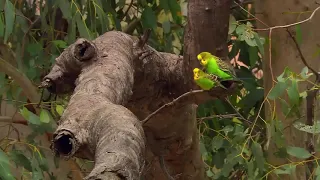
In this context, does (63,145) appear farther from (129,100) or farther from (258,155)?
(258,155)

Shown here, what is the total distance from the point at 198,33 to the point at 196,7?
0.13 feet

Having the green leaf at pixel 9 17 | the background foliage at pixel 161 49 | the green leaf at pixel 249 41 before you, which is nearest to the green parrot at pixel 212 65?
the background foliage at pixel 161 49

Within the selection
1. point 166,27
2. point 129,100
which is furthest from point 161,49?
point 129,100

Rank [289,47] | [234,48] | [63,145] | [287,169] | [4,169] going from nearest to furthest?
1. [63,145]
2. [4,169]
3. [287,169]
4. [289,47]
5. [234,48]

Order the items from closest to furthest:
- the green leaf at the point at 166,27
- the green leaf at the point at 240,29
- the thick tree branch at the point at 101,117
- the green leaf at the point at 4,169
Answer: the thick tree branch at the point at 101,117
the green leaf at the point at 4,169
the green leaf at the point at 240,29
the green leaf at the point at 166,27

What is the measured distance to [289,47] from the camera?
124 cm

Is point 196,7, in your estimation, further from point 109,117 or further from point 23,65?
point 23,65

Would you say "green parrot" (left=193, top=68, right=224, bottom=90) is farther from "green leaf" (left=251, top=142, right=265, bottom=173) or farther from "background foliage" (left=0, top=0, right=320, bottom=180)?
"green leaf" (left=251, top=142, right=265, bottom=173)

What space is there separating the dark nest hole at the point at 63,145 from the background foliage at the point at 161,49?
0.53 metres

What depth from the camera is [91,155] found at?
52cm

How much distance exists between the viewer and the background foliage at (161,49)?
1.10 metres

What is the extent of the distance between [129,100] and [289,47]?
0.44 meters

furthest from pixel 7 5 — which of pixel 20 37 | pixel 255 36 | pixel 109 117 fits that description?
pixel 109 117

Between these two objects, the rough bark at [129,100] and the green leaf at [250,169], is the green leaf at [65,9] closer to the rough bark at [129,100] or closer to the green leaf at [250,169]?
the rough bark at [129,100]
